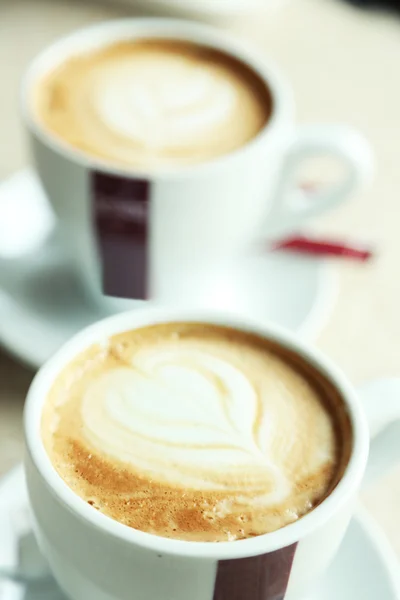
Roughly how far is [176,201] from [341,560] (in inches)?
15.4

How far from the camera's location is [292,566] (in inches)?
23.0

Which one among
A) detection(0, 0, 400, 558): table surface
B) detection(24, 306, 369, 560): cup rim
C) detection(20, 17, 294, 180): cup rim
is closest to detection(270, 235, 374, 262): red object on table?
detection(0, 0, 400, 558): table surface

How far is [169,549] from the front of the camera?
54 cm

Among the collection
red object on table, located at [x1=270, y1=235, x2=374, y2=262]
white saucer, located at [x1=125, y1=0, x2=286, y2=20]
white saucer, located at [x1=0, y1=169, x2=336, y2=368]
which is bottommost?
white saucer, located at [x1=0, y1=169, x2=336, y2=368]

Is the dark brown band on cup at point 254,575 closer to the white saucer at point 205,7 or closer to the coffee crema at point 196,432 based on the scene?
the coffee crema at point 196,432

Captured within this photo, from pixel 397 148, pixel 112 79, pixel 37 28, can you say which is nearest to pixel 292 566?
pixel 112 79

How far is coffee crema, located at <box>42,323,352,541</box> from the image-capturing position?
1.93ft

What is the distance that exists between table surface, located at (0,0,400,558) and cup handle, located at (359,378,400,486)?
0.16m

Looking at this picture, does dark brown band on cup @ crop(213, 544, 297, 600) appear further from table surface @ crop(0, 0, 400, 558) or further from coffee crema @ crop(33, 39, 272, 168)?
coffee crema @ crop(33, 39, 272, 168)

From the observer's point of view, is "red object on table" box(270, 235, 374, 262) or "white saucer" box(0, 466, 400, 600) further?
"red object on table" box(270, 235, 374, 262)

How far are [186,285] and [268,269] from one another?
11cm

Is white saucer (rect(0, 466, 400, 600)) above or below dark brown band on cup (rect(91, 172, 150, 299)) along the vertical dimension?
below

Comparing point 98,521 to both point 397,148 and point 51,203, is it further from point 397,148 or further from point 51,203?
point 397,148

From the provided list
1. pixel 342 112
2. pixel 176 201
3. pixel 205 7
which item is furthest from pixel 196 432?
pixel 205 7
